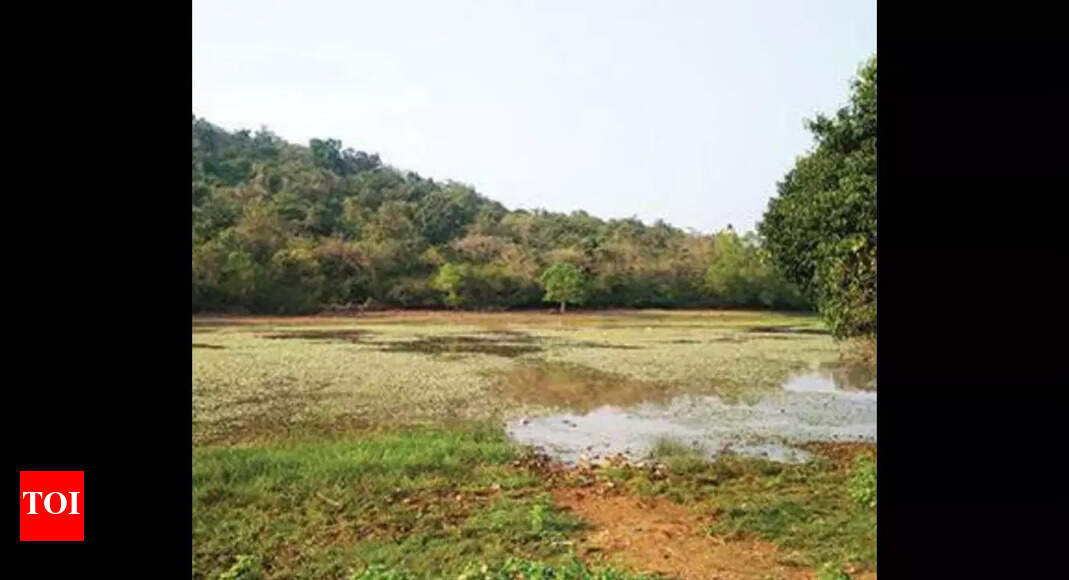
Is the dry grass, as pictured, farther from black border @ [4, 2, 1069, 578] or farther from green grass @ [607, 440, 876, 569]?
black border @ [4, 2, 1069, 578]

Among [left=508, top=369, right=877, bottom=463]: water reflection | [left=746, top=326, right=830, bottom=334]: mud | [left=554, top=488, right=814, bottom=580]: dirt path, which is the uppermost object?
[left=746, top=326, right=830, bottom=334]: mud

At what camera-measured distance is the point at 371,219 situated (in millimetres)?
5414

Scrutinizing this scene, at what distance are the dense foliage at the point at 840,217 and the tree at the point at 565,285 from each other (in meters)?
1.43

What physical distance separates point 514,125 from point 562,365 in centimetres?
150

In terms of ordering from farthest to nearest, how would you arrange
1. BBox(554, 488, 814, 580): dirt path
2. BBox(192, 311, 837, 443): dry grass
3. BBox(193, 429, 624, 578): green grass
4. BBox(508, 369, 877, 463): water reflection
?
BBox(192, 311, 837, 443): dry grass < BBox(508, 369, 877, 463): water reflection < BBox(193, 429, 624, 578): green grass < BBox(554, 488, 814, 580): dirt path

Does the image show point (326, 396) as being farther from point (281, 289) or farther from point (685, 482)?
point (685, 482)

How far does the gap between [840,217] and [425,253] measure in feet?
9.13

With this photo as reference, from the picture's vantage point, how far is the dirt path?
2.59 m

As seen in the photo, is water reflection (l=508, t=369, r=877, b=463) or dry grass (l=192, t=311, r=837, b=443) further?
dry grass (l=192, t=311, r=837, b=443)
